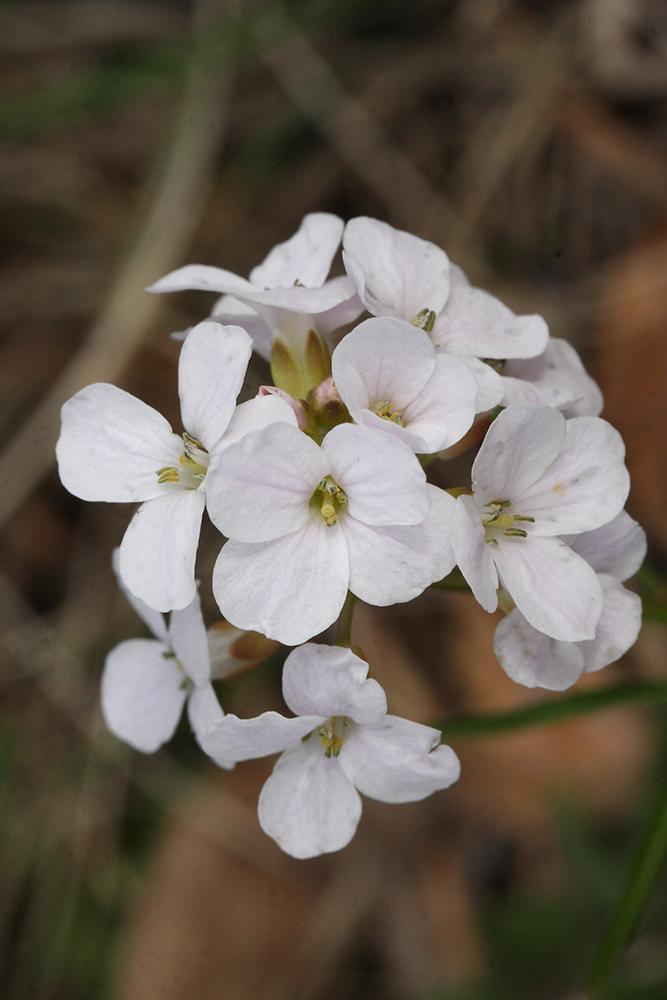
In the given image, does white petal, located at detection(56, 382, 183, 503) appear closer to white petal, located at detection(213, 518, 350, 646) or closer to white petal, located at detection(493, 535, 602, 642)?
white petal, located at detection(213, 518, 350, 646)

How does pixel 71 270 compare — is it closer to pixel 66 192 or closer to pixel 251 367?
pixel 66 192

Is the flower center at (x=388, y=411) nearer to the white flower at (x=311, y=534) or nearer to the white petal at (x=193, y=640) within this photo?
the white flower at (x=311, y=534)

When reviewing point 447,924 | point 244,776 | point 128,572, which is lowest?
point 447,924

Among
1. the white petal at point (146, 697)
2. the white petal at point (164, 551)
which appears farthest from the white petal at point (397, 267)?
the white petal at point (146, 697)

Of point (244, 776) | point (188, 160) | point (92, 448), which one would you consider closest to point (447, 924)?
point (244, 776)

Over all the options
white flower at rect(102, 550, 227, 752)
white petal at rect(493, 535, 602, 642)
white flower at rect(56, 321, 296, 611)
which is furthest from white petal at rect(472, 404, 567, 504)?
white flower at rect(102, 550, 227, 752)
